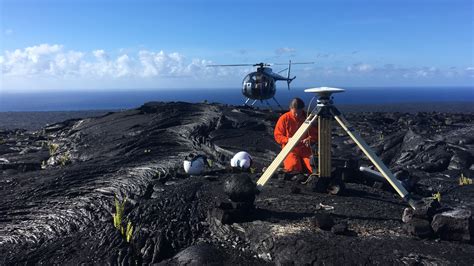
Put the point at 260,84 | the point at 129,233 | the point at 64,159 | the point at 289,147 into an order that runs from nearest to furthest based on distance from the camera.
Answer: the point at 129,233, the point at 289,147, the point at 64,159, the point at 260,84

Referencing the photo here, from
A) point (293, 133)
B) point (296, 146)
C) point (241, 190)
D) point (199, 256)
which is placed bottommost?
point (199, 256)

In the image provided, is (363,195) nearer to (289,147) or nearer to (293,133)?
(289,147)

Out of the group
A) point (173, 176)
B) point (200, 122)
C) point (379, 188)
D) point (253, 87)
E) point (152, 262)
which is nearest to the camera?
point (152, 262)

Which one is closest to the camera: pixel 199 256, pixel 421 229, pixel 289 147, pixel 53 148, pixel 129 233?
pixel 199 256

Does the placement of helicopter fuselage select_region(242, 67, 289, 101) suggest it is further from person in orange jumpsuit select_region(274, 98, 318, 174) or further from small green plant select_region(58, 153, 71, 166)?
person in orange jumpsuit select_region(274, 98, 318, 174)

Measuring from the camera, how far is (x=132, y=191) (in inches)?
388

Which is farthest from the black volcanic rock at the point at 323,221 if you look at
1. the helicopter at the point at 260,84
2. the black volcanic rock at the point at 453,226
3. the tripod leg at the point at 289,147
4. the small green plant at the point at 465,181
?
the helicopter at the point at 260,84

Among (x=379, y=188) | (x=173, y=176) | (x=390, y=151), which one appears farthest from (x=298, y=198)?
(x=390, y=151)

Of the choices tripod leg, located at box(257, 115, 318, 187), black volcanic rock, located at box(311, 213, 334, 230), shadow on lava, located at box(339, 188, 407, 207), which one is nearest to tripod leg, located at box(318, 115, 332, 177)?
tripod leg, located at box(257, 115, 318, 187)

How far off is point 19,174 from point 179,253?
807 centimetres

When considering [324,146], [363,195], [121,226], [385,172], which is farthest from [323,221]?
[121,226]

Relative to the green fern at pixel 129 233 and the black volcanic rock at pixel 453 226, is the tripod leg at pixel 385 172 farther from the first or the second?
the green fern at pixel 129 233

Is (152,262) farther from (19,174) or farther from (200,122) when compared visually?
(200,122)

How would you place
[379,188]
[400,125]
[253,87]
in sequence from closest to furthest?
[379,188], [400,125], [253,87]
